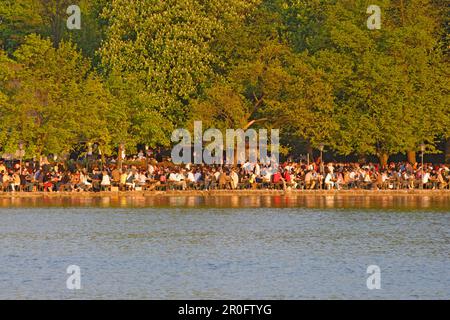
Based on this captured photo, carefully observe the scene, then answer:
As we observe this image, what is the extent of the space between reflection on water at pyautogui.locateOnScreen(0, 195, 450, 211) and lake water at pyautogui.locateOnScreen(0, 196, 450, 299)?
0.09m

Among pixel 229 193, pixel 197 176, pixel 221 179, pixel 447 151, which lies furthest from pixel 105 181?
pixel 447 151

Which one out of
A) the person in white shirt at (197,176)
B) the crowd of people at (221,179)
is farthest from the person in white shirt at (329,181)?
the person in white shirt at (197,176)

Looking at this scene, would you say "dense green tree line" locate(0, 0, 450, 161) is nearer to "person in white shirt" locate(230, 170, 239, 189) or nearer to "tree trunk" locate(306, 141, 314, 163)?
"tree trunk" locate(306, 141, 314, 163)

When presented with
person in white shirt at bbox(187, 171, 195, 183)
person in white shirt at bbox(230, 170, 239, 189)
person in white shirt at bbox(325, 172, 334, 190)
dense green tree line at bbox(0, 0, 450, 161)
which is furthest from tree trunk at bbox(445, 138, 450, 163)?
person in white shirt at bbox(187, 171, 195, 183)

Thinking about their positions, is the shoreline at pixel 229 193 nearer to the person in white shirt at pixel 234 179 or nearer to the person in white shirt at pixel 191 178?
the person in white shirt at pixel 234 179

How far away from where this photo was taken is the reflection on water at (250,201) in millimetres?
67375

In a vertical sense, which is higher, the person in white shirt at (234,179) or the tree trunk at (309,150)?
the tree trunk at (309,150)

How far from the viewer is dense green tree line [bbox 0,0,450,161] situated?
8231cm

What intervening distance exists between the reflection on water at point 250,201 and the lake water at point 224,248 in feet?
0.28

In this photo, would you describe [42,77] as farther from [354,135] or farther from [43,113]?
[354,135]

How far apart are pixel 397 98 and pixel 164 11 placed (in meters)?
15.2

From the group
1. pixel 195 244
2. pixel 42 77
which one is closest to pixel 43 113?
pixel 42 77

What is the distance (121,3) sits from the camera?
279 ft

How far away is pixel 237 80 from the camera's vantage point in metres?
83.2
